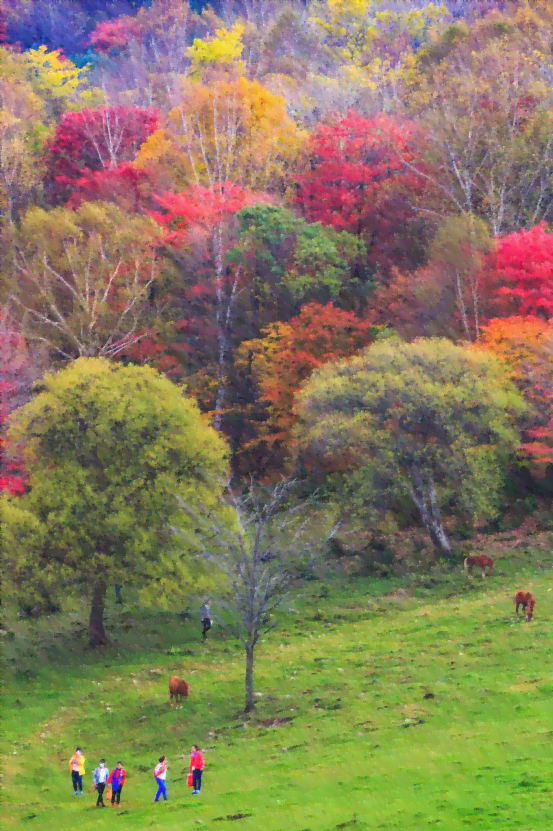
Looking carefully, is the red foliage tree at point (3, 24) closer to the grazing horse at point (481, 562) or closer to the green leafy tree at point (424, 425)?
the green leafy tree at point (424, 425)

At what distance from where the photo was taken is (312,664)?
35.4 metres

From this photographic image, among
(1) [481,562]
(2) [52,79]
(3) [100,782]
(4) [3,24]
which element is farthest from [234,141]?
(4) [3,24]

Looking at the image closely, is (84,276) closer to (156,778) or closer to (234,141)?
(234,141)

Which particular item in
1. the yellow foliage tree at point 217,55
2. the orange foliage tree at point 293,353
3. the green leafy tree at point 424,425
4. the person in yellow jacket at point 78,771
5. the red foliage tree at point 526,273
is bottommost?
the person in yellow jacket at point 78,771

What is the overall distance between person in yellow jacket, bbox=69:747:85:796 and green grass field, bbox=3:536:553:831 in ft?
1.69

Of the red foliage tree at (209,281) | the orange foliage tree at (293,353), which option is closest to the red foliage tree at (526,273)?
the orange foliage tree at (293,353)

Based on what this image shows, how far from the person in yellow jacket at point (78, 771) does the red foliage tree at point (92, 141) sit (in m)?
67.5

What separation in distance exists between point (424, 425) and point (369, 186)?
96.5ft

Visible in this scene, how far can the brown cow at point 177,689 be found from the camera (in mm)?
32562

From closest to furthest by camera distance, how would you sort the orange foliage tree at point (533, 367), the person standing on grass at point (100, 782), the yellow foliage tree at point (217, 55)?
the person standing on grass at point (100, 782)
the orange foliage tree at point (533, 367)
the yellow foliage tree at point (217, 55)

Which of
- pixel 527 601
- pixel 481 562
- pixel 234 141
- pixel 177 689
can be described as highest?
pixel 234 141

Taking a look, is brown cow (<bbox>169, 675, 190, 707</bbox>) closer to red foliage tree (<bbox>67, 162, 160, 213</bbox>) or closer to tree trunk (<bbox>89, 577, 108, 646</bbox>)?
tree trunk (<bbox>89, 577, 108, 646</bbox>)

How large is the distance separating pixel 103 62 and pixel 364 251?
10572 centimetres

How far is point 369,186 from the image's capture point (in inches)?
2763
